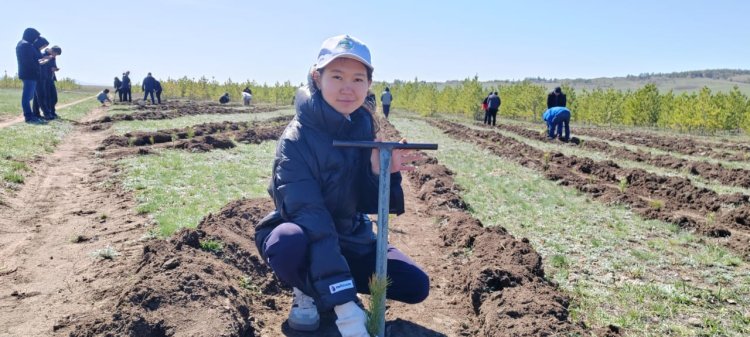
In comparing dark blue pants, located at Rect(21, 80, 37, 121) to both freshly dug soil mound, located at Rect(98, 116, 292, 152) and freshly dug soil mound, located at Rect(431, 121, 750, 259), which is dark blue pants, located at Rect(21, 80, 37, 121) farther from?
freshly dug soil mound, located at Rect(431, 121, 750, 259)

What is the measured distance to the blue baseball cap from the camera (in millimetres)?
3250

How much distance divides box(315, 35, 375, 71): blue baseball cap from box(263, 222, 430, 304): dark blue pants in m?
1.02

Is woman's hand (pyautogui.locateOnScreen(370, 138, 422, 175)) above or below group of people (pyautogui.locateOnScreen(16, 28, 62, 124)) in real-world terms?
below

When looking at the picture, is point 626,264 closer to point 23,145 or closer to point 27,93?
point 23,145

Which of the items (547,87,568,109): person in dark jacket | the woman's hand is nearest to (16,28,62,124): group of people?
the woman's hand

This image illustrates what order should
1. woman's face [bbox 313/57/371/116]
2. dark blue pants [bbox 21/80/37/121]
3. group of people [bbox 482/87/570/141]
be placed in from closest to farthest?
woman's face [bbox 313/57/371/116], dark blue pants [bbox 21/80/37/121], group of people [bbox 482/87/570/141]

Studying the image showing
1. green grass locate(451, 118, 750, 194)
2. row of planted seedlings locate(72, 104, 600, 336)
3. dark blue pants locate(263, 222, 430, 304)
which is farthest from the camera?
green grass locate(451, 118, 750, 194)

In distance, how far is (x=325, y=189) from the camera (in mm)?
3502

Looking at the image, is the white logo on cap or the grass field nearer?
the white logo on cap

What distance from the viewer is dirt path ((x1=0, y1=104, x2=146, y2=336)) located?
12.5 feet

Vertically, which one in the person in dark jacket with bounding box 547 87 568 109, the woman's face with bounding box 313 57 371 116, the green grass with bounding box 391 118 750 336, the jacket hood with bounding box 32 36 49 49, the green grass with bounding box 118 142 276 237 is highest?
the jacket hood with bounding box 32 36 49 49

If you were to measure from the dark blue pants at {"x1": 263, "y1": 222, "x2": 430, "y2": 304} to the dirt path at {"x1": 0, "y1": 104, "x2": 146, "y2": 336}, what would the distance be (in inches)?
52.0

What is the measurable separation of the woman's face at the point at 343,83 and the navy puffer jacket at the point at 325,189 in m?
0.06

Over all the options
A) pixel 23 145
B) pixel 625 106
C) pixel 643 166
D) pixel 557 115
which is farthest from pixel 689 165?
pixel 625 106
